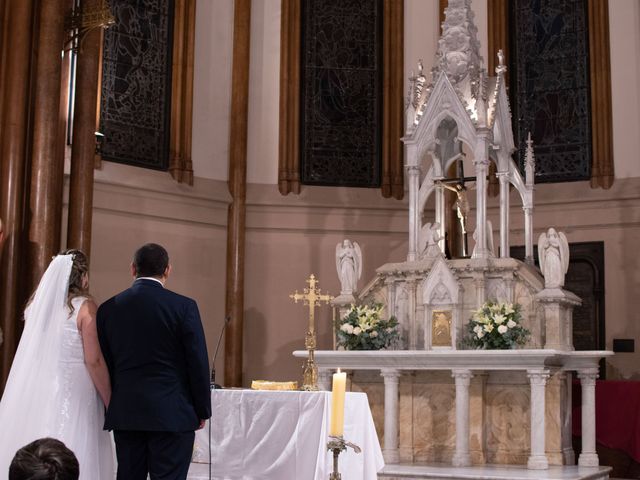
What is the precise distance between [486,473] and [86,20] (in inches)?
237

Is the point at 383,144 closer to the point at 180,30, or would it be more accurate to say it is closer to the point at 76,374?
the point at 180,30

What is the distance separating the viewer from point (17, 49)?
375 inches

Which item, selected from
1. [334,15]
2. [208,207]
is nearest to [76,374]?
[208,207]

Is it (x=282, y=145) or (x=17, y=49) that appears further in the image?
(x=282, y=145)

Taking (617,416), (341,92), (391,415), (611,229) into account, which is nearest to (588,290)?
(611,229)

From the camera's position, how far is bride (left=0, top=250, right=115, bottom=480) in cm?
522

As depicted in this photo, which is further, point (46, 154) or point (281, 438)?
point (46, 154)

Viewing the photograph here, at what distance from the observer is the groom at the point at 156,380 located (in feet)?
15.7

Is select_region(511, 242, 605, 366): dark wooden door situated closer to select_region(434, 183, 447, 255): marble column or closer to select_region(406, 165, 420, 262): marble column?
select_region(434, 183, 447, 255): marble column

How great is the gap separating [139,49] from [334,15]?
292cm

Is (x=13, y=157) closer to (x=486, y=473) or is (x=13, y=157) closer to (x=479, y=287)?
(x=479, y=287)

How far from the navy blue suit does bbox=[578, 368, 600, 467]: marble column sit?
213 inches

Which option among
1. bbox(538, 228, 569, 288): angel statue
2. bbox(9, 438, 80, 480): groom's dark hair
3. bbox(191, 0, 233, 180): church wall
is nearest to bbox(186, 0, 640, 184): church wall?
bbox(191, 0, 233, 180): church wall

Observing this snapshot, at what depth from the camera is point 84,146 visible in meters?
10.2
